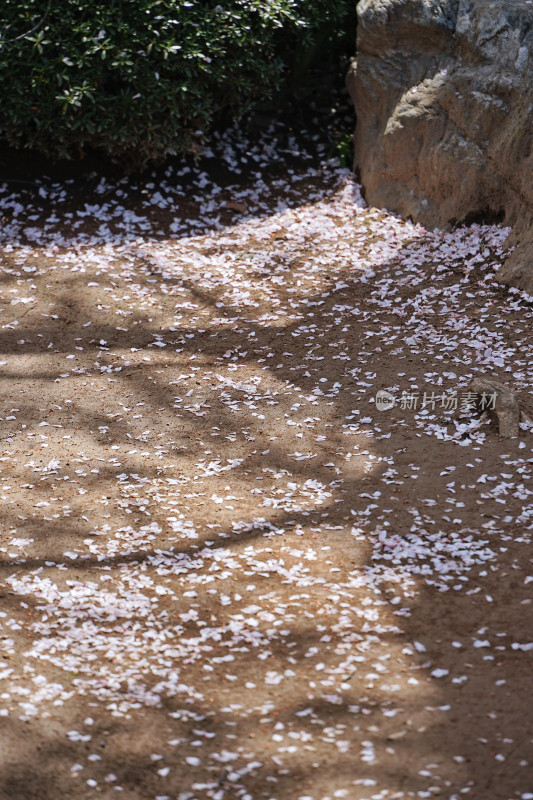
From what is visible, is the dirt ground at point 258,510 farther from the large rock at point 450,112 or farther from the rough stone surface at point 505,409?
the large rock at point 450,112

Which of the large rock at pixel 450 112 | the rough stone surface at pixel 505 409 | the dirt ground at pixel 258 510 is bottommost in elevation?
the dirt ground at pixel 258 510

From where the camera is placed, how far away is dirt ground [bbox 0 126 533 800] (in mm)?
2545

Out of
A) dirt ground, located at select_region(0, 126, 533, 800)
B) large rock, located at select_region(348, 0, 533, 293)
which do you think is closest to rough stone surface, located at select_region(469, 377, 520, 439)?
dirt ground, located at select_region(0, 126, 533, 800)

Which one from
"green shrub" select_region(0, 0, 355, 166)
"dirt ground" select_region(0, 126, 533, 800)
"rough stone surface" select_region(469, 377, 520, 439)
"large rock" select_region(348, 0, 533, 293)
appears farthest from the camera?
"green shrub" select_region(0, 0, 355, 166)

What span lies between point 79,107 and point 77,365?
2.41 metres

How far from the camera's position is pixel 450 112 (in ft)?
20.1

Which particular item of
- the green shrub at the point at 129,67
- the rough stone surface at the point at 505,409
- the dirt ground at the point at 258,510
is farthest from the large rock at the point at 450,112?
the rough stone surface at the point at 505,409

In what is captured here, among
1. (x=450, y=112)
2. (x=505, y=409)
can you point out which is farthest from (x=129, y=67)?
(x=505, y=409)

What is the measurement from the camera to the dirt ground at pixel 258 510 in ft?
8.35

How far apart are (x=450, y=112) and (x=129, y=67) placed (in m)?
2.45

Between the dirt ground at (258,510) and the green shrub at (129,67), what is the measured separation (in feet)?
2.03

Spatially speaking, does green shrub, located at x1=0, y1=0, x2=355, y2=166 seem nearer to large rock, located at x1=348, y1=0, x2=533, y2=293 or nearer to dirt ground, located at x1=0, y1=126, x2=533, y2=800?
dirt ground, located at x1=0, y1=126, x2=533, y2=800

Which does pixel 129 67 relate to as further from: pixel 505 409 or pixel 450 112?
pixel 505 409

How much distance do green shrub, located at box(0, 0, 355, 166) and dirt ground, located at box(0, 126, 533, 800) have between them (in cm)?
62
